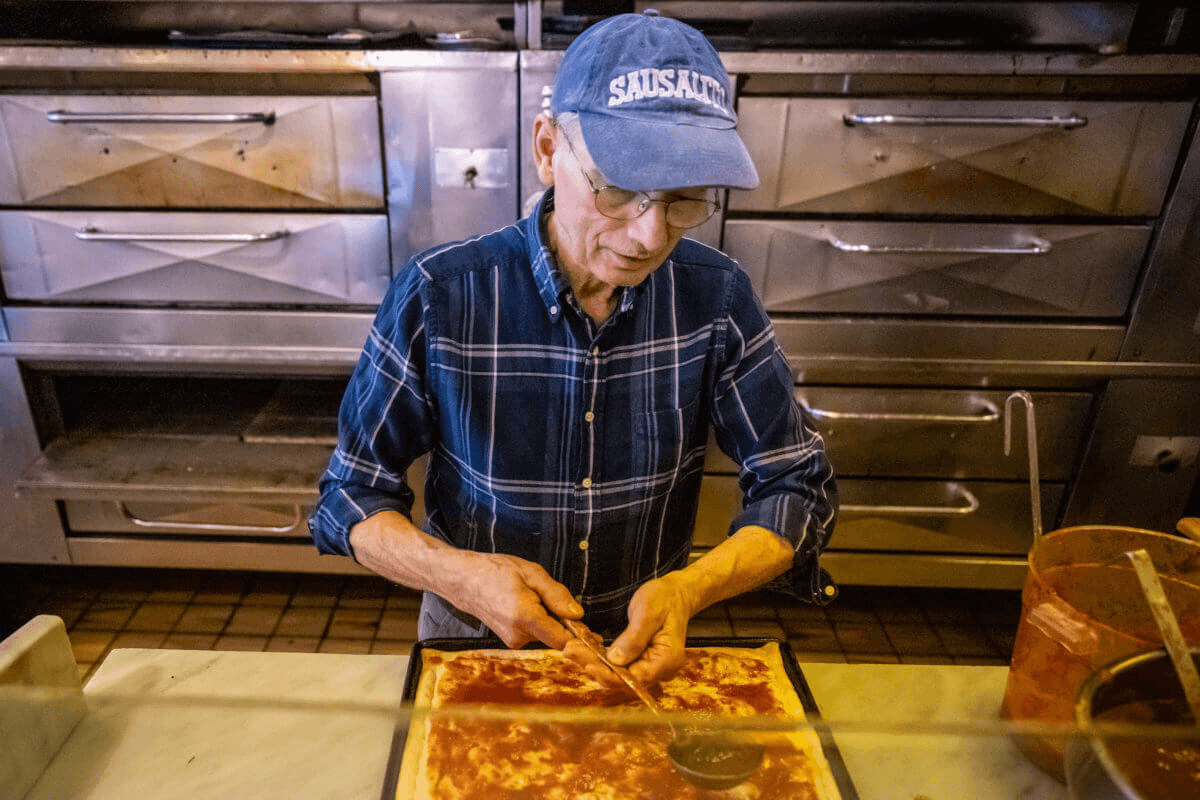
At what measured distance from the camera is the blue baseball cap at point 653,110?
0.94 metres

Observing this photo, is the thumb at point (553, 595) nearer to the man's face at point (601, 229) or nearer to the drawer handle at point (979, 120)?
the man's face at point (601, 229)

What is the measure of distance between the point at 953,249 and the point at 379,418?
172 centimetres

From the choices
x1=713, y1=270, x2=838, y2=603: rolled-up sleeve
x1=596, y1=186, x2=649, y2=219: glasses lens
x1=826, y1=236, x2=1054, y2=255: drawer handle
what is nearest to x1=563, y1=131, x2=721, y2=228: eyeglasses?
x1=596, y1=186, x2=649, y2=219: glasses lens

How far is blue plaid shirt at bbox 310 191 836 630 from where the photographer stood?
4.03 ft

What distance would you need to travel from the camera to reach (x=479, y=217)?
2.17 meters

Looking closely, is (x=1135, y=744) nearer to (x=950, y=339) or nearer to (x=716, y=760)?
(x=716, y=760)

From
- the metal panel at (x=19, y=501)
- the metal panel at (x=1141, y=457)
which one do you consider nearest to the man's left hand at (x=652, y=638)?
the metal panel at (x=1141, y=457)

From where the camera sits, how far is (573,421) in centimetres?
126

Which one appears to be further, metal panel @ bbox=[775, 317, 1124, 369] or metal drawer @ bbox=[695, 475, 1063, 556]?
metal drawer @ bbox=[695, 475, 1063, 556]

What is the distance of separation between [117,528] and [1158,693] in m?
2.85

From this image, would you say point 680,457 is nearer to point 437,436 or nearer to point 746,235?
point 437,436

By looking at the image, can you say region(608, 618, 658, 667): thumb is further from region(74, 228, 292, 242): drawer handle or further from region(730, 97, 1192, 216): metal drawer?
region(74, 228, 292, 242): drawer handle

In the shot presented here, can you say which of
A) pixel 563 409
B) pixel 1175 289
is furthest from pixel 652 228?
pixel 1175 289

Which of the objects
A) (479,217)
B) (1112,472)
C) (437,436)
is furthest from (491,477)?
(1112,472)
